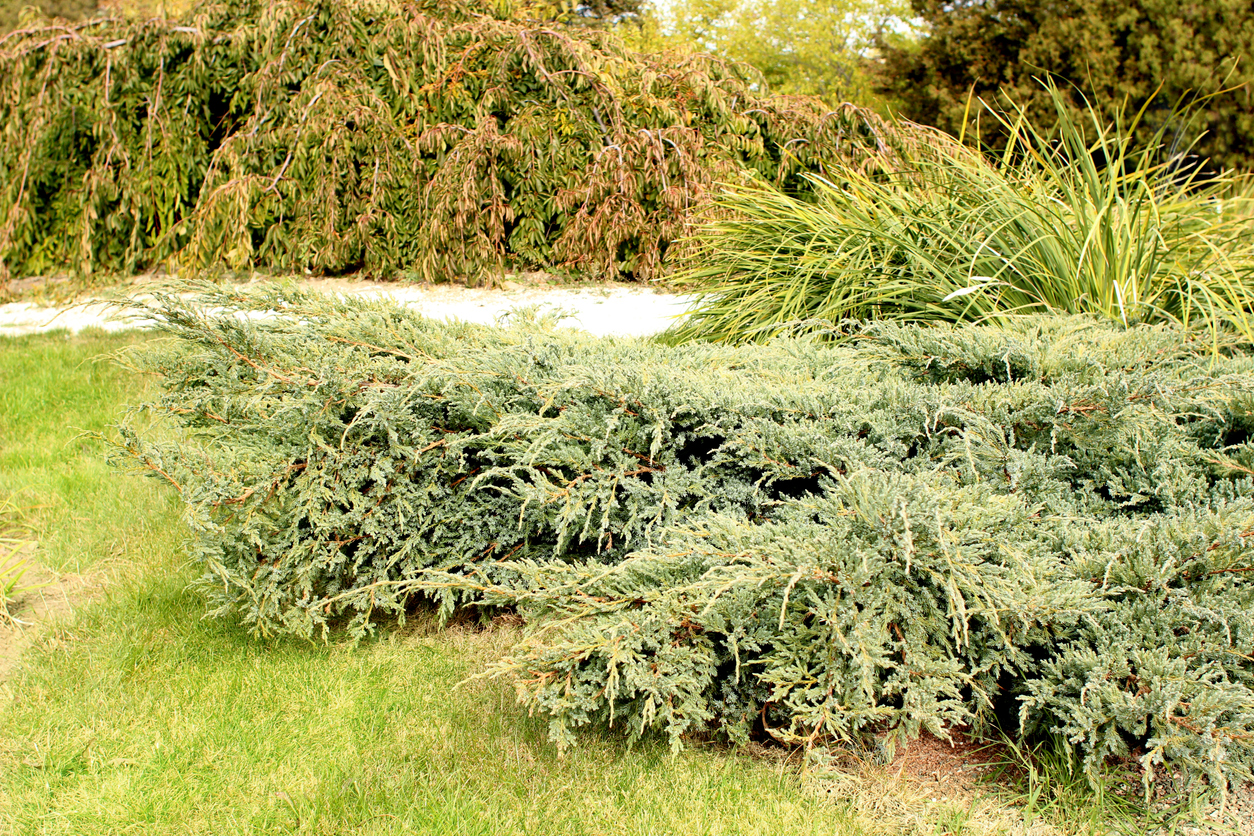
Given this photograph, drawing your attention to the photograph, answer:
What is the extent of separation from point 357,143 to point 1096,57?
1394 centimetres

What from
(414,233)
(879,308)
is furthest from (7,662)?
(414,233)

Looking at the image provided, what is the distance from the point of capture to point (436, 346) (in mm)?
2891

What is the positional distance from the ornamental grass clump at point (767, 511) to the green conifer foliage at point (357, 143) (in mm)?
4290

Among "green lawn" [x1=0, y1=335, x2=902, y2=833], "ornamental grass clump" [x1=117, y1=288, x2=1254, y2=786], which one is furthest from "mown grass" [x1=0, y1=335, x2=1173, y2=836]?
"ornamental grass clump" [x1=117, y1=288, x2=1254, y2=786]

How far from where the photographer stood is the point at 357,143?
7164 millimetres

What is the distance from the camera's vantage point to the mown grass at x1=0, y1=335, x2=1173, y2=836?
2.01 m

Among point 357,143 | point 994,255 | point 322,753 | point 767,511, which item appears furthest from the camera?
point 357,143

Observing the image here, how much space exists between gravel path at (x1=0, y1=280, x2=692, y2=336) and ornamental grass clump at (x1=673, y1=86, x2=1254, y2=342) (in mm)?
1785

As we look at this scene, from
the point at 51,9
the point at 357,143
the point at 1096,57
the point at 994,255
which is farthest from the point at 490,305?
the point at 51,9

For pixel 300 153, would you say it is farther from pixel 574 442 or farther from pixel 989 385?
pixel 989 385

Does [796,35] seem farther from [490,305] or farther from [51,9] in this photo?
[51,9]

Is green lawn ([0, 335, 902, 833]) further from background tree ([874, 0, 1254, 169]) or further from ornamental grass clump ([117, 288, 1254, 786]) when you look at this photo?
background tree ([874, 0, 1254, 169])

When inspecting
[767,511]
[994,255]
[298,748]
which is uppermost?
[994,255]

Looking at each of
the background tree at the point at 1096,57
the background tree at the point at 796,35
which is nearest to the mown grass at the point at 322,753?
the background tree at the point at 1096,57
